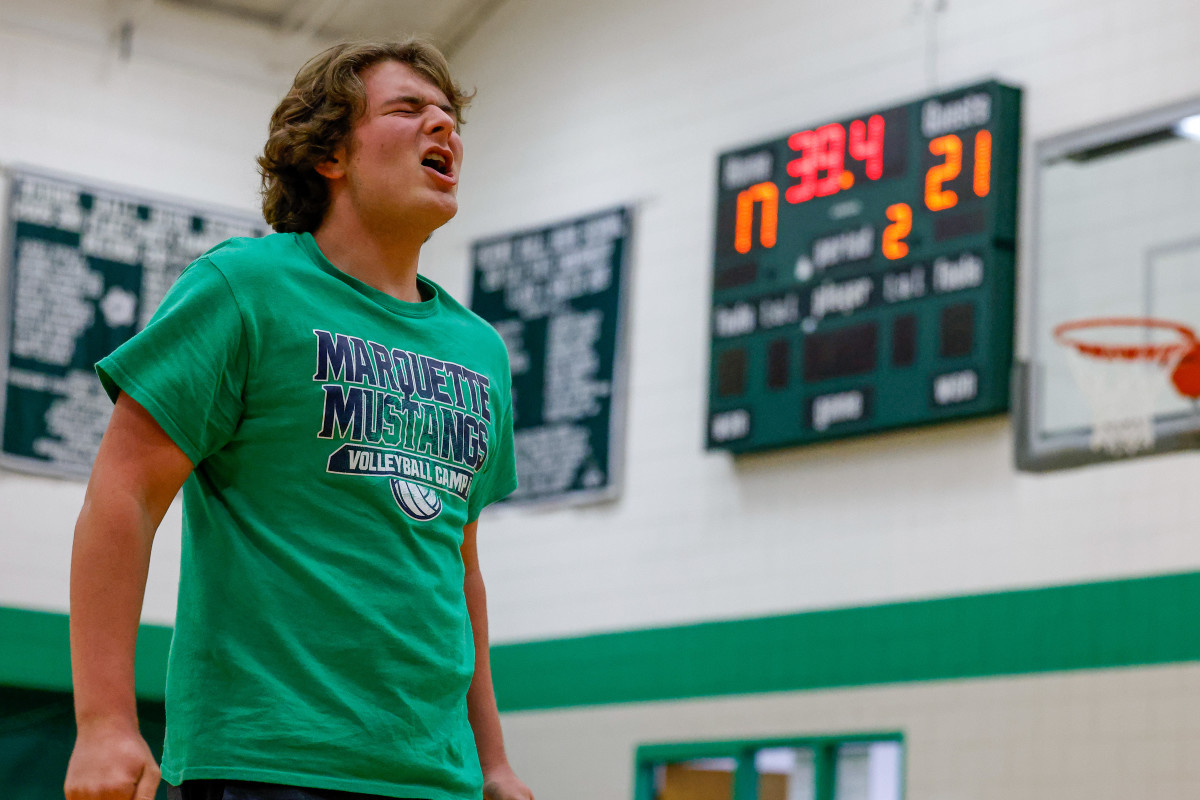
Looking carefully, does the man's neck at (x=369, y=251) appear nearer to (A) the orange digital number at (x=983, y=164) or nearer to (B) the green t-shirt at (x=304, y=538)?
(B) the green t-shirt at (x=304, y=538)

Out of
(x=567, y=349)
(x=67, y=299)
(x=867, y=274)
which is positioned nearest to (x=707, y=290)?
(x=567, y=349)

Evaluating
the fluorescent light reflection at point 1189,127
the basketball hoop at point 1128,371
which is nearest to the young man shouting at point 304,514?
the basketball hoop at point 1128,371

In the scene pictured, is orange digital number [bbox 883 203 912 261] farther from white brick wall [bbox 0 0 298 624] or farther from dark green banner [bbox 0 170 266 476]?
white brick wall [bbox 0 0 298 624]

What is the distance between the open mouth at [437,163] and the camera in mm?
2172

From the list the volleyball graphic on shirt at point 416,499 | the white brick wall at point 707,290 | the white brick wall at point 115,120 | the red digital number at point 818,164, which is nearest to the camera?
the volleyball graphic on shirt at point 416,499

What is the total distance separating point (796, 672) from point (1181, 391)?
246 cm

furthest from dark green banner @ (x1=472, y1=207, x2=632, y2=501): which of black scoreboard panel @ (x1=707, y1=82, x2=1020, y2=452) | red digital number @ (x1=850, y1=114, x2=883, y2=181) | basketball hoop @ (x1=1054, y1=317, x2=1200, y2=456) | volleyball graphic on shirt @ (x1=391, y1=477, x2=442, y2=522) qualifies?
volleyball graphic on shirt @ (x1=391, y1=477, x2=442, y2=522)

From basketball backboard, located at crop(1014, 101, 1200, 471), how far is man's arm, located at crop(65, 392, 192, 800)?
5568 millimetres

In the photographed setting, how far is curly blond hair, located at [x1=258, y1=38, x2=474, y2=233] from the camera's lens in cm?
217

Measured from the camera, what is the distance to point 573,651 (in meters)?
9.49

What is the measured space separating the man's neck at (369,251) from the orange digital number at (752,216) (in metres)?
6.45

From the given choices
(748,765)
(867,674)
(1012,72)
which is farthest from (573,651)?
(1012,72)

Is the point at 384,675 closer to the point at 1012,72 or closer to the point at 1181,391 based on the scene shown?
the point at 1181,391

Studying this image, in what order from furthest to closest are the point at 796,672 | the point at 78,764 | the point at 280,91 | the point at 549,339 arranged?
the point at 280,91
the point at 549,339
the point at 796,672
the point at 78,764
